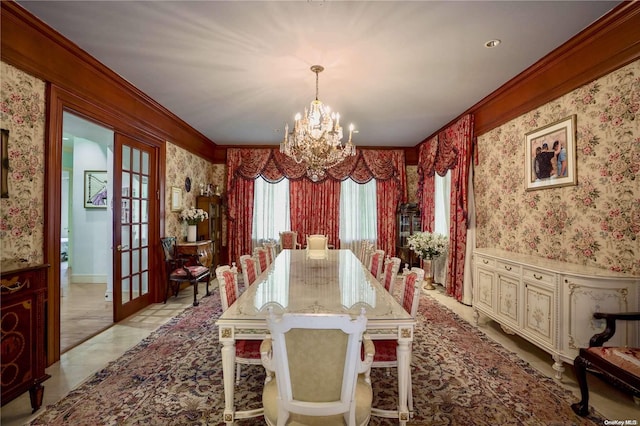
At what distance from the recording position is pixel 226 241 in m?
7.06

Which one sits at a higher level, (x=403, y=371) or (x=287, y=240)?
(x=287, y=240)

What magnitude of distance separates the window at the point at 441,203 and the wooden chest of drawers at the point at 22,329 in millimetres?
5602

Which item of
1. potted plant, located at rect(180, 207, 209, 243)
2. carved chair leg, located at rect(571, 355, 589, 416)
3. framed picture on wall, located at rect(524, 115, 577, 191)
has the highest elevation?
framed picture on wall, located at rect(524, 115, 577, 191)

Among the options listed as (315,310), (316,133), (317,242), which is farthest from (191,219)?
(315,310)

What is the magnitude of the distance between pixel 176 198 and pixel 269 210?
228 cm

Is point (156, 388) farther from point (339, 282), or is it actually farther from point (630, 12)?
point (630, 12)

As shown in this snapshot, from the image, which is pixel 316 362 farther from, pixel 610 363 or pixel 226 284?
pixel 610 363

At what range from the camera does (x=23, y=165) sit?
244cm

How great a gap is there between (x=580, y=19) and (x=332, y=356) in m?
3.13

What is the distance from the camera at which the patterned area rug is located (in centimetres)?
197

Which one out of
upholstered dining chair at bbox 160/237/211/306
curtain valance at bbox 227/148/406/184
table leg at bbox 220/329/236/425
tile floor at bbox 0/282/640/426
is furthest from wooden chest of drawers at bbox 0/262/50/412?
curtain valance at bbox 227/148/406/184

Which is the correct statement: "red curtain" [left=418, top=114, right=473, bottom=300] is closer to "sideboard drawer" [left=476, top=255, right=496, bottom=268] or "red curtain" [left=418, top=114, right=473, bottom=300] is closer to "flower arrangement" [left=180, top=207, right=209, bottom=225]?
"sideboard drawer" [left=476, top=255, right=496, bottom=268]

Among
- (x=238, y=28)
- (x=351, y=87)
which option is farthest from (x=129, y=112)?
(x=351, y=87)

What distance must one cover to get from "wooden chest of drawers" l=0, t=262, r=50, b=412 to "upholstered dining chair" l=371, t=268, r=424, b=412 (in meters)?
2.22
